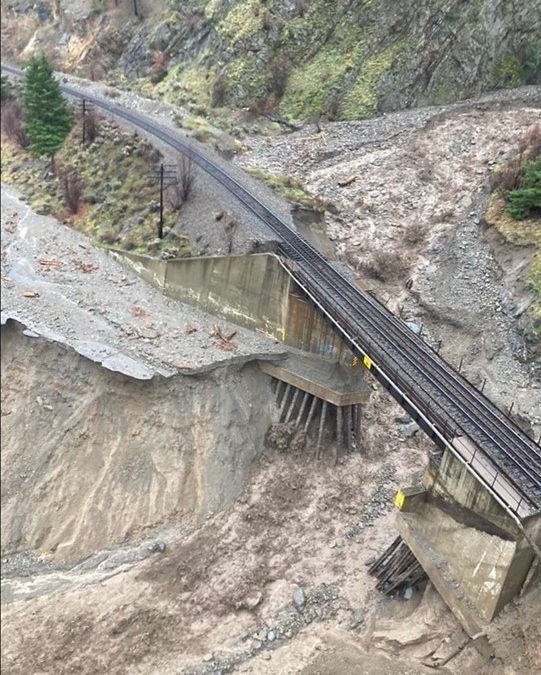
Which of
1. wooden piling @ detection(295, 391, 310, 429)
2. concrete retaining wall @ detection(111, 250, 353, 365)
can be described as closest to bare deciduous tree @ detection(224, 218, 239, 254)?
concrete retaining wall @ detection(111, 250, 353, 365)

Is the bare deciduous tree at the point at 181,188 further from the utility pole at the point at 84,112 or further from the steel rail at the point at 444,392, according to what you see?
the steel rail at the point at 444,392

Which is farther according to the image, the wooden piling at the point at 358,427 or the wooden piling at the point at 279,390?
the wooden piling at the point at 279,390

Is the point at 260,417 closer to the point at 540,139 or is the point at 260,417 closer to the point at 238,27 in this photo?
the point at 540,139

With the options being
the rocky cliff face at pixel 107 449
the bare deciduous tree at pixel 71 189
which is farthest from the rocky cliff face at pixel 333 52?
the rocky cliff face at pixel 107 449

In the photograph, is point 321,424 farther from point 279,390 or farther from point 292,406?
point 279,390

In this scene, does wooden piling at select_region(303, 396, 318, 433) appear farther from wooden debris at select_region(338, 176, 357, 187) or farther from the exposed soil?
wooden debris at select_region(338, 176, 357, 187)
